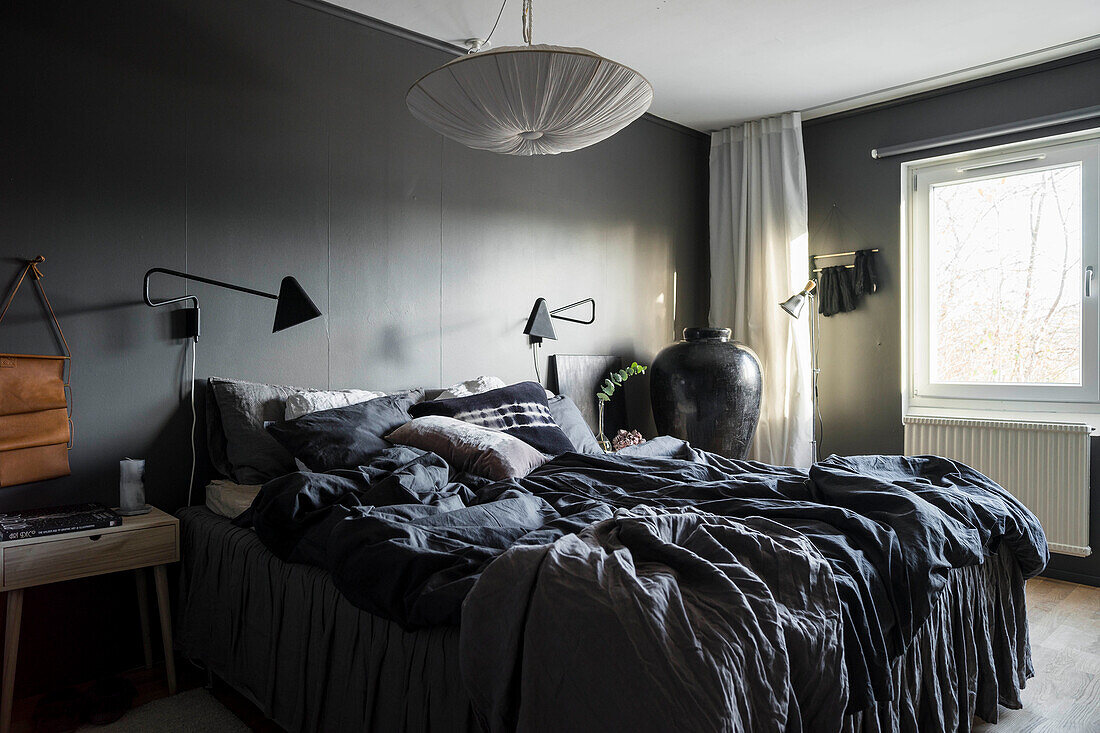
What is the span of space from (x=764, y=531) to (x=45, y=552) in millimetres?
1916

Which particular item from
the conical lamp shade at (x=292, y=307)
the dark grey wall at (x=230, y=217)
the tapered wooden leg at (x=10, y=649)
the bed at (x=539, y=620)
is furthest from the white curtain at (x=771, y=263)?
the tapered wooden leg at (x=10, y=649)

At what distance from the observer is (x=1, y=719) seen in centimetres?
199

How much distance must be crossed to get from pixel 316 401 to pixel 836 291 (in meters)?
3.13

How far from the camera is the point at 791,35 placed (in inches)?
133

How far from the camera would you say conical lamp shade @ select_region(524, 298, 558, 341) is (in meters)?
3.61

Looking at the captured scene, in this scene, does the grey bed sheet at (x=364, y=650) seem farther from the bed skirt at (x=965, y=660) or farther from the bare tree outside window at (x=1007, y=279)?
the bare tree outside window at (x=1007, y=279)

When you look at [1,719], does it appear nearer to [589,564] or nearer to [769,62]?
[589,564]

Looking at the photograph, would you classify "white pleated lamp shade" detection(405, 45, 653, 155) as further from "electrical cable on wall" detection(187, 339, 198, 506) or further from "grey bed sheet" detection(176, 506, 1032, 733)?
"grey bed sheet" detection(176, 506, 1032, 733)

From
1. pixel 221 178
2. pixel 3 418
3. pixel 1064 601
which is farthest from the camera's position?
pixel 1064 601

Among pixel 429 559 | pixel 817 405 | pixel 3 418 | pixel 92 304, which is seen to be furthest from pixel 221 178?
pixel 817 405

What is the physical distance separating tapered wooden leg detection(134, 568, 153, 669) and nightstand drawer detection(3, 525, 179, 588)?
0.22 meters

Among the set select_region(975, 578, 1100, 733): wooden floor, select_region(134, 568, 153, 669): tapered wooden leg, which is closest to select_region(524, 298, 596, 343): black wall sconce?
select_region(134, 568, 153, 669): tapered wooden leg

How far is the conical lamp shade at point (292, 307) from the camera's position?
104 inches

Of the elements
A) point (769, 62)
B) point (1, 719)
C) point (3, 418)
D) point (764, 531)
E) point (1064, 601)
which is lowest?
point (1064, 601)
